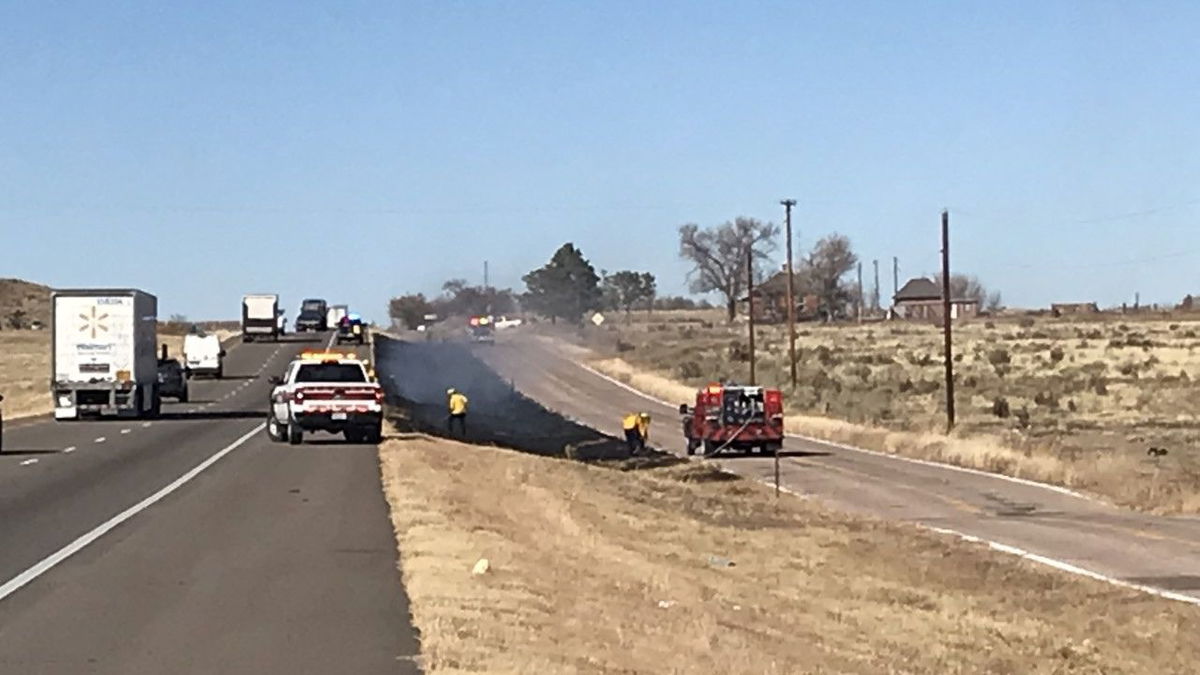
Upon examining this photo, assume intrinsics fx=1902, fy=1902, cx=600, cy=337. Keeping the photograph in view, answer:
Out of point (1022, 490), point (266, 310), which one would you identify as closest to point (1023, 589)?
point (1022, 490)

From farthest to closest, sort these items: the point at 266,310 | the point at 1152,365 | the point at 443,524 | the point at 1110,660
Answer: the point at 266,310 → the point at 1152,365 → the point at 443,524 → the point at 1110,660

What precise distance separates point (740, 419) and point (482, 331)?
8384 cm

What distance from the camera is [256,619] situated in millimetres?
14211

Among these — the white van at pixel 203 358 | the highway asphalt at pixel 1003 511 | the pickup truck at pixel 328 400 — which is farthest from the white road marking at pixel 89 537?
the white van at pixel 203 358

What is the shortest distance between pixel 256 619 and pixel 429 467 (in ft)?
60.7

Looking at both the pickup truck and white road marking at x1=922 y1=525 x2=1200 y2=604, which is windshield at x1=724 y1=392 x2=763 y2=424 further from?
white road marking at x1=922 y1=525 x2=1200 y2=604

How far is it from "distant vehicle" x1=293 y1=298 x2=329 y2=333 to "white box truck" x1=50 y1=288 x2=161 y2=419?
246ft

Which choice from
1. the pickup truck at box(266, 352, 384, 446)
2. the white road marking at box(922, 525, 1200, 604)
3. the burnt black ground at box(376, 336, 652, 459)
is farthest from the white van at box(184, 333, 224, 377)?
the white road marking at box(922, 525, 1200, 604)

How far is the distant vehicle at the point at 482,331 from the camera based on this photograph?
135 meters

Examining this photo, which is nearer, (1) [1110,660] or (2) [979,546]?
(1) [1110,660]

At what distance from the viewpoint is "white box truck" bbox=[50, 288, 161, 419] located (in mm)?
51250

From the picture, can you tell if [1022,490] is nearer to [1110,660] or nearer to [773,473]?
[773,473]

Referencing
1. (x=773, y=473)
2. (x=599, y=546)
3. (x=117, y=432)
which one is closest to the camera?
(x=599, y=546)

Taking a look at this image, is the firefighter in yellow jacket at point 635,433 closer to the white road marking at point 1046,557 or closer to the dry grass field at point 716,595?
the white road marking at point 1046,557
